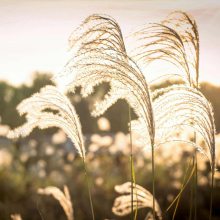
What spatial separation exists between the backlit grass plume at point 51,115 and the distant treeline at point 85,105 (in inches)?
280

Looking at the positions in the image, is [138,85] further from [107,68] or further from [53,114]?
[53,114]

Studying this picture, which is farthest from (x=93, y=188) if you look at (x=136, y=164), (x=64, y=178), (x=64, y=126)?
(x=64, y=126)

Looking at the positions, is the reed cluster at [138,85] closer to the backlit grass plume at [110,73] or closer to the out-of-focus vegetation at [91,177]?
the backlit grass plume at [110,73]

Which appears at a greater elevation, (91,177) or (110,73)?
(91,177)

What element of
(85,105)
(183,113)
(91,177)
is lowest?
(183,113)

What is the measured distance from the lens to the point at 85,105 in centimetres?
1116

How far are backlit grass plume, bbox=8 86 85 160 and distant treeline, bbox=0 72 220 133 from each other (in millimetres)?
7104

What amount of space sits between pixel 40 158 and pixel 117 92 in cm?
423

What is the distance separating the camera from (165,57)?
2.48 metres

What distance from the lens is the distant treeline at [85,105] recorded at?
32.4ft

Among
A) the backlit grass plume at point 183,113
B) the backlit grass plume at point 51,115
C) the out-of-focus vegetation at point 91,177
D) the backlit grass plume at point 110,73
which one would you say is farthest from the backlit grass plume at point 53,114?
the out-of-focus vegetation at point 91,177

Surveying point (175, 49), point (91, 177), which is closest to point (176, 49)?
point (175, 49)

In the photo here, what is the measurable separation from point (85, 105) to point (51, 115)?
344 inches

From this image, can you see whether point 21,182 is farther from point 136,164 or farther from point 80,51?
point 80,51
